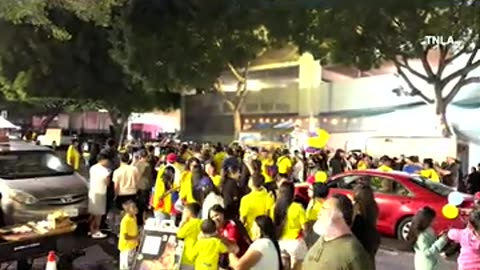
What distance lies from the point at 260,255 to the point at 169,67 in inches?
852

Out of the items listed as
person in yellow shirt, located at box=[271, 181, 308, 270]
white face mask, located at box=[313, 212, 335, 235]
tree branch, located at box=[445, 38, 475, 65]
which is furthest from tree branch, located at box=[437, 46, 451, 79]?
white face mask, located at box=[313, 212, 335, 235]

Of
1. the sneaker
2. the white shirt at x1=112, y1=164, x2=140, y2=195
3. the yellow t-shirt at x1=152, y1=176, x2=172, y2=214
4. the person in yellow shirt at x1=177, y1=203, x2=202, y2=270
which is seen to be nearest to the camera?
the person in yellow shirt at x1=177, y1=203, x2=202, y2=270

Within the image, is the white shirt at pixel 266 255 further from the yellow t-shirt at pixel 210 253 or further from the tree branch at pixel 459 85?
the tree branch at pixel 459 85

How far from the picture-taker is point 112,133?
37.6 metres

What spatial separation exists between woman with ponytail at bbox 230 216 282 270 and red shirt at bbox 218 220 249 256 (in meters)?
0.91

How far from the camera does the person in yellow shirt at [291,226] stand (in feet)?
25.8

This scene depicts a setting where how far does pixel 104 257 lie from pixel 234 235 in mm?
4135

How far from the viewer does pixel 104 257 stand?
10930 millimetres

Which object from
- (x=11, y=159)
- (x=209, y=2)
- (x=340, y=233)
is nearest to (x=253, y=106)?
(x=209, y=2)

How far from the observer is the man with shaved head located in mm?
4500

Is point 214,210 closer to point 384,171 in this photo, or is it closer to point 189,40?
point 384,171

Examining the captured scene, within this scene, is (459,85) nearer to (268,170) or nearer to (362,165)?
(362,165)

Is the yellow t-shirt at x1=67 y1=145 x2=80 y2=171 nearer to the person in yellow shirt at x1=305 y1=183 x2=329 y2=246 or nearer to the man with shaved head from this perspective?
the person in yellow shirt at x1=305 y1=183 x2=329 y2=246

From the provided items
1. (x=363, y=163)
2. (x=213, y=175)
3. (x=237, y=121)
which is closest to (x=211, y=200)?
(x=213, y=175)
